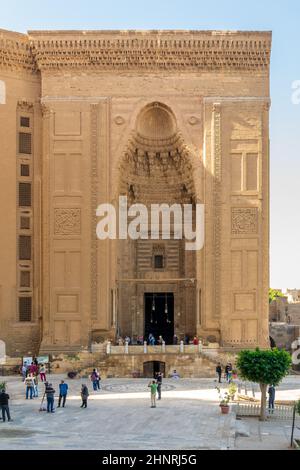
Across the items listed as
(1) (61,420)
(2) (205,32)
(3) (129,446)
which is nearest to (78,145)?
(2) (205,32)

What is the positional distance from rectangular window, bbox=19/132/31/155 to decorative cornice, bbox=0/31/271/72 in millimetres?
3261

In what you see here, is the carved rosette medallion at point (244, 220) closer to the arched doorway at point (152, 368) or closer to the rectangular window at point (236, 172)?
the rectangular window at point (236, 172)

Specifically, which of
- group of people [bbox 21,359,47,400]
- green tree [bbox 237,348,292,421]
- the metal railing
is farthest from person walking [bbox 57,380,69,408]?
green tree [bbox 237,348,292,421]

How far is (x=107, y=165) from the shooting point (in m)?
32.1

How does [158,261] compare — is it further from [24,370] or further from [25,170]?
[24,370]

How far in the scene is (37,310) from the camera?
3241 centimetres

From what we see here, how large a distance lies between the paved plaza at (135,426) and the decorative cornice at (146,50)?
15559 mm

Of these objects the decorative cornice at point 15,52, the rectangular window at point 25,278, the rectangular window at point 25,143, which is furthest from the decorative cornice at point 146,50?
the rectangular window at point 25,278

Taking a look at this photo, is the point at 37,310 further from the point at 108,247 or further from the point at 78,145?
the point at 78,145

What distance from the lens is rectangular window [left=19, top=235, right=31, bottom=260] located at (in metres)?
32.4

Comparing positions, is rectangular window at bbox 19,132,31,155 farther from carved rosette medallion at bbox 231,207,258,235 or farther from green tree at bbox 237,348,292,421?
green tree at bbox 237,348,292,421

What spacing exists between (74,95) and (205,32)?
265 inches

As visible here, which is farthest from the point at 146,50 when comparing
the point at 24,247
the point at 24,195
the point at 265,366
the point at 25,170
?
the point at 265,366

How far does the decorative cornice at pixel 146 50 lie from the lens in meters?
31.8
